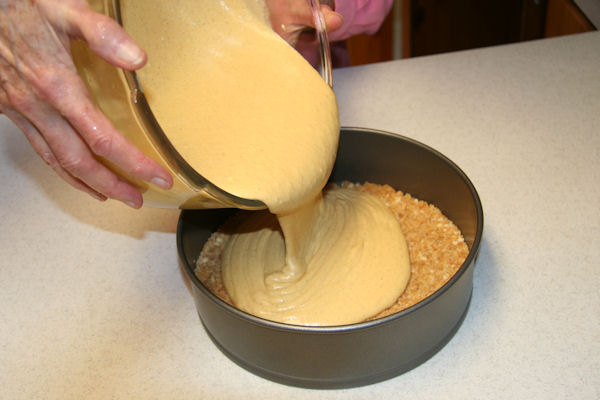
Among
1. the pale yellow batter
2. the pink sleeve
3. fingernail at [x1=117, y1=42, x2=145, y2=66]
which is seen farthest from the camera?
the pink sleeve

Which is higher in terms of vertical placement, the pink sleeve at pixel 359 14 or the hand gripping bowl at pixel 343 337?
the pink sleeve at pixel 359 14

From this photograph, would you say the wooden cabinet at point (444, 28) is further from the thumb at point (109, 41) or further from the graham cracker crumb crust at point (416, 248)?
the thumb at point (109, 41)

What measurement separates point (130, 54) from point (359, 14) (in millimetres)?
965

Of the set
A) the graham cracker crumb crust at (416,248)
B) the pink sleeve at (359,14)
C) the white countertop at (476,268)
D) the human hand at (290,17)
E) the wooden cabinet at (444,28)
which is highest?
the human hand at (290,17)

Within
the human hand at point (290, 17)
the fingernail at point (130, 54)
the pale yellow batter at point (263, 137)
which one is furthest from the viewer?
the human hand at point (290, 17)

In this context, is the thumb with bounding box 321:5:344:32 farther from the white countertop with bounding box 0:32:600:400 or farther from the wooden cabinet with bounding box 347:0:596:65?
the wooden cabinet with bounding box 347:0:596:65

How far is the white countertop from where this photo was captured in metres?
0.95

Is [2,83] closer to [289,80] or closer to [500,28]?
[289,80]

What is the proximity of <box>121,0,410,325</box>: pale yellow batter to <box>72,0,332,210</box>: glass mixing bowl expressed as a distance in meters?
0.07

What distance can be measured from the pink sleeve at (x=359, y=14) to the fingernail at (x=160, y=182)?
79 cm

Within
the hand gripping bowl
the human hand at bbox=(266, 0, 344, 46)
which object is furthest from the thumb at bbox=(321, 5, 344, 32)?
the hand gripping bowl

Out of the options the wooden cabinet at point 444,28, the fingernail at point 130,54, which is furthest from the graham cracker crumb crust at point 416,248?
the wooden cabinet at point 444,28

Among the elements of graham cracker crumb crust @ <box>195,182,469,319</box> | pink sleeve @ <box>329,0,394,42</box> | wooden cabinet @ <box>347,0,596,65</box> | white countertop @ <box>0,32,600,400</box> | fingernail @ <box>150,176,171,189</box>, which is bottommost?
wooden cabinet @ <box>347,0,596,65</box>

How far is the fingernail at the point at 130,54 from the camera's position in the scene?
63 centimetres
